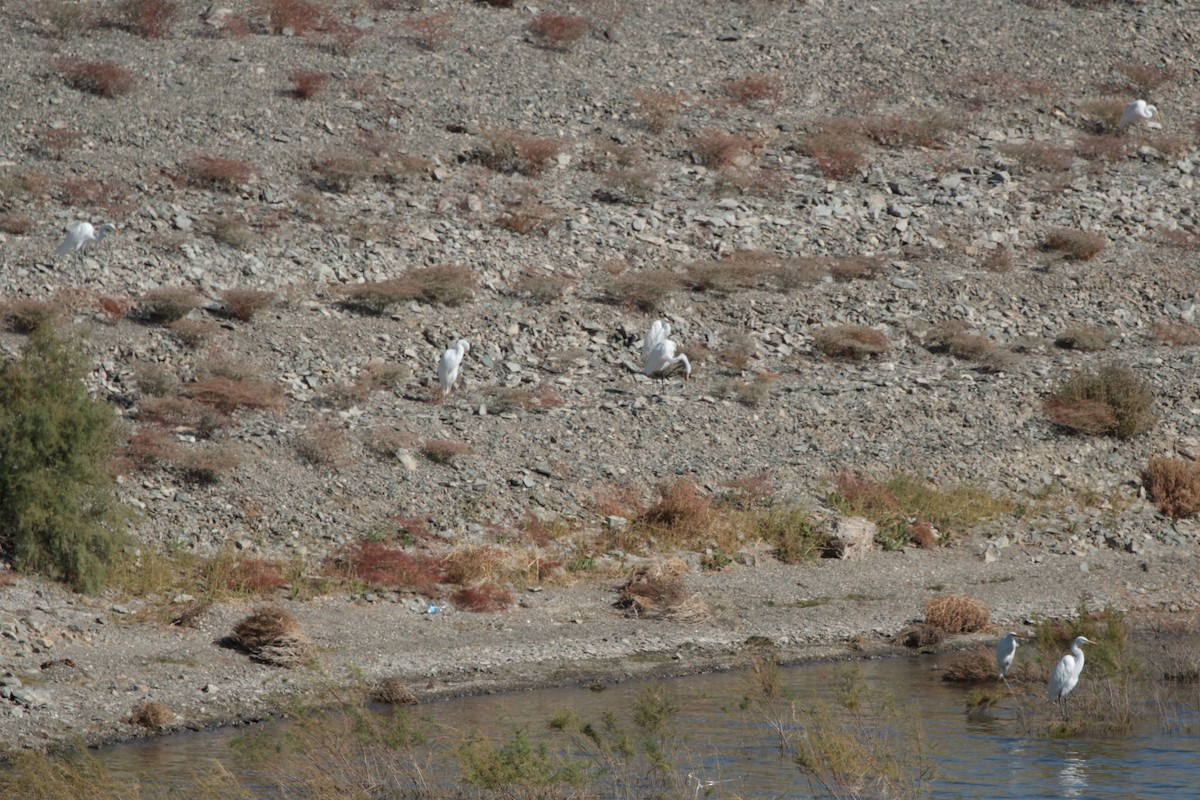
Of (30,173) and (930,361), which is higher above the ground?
(30,173)

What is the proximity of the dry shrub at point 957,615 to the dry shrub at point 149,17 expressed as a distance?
92.3 feet

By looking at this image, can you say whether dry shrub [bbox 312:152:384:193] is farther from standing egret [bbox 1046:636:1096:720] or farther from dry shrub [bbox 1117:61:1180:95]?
dry shrub [bbox 1117:61:1180:95]

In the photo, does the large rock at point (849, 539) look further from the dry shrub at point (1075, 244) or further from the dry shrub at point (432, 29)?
the dry shrub at point (432, 29)

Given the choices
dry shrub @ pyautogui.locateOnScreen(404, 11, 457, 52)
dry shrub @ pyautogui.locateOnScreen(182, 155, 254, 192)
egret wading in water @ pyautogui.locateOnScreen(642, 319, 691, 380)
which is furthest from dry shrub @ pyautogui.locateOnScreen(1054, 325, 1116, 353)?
dry shrub @ pyautogui.locateOnScreen(404, 11, 457, 52)

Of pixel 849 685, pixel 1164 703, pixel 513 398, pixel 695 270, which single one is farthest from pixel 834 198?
pixel 849 685

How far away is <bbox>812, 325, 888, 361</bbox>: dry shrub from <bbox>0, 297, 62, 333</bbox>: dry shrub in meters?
14.8

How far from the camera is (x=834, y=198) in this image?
113 ft

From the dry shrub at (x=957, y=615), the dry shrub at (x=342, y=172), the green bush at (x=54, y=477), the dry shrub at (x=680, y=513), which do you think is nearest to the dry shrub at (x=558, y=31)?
the dry shrub at (x=342, y=172)

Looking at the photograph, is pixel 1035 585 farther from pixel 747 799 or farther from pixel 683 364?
pixel 747 799

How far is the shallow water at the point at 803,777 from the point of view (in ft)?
41.4

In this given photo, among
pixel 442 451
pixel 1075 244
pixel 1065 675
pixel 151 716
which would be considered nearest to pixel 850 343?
pixel 1075 244

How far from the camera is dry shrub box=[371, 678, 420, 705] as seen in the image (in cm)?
1547

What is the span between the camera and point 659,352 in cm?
2567

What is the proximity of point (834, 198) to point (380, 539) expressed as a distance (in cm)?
1843
